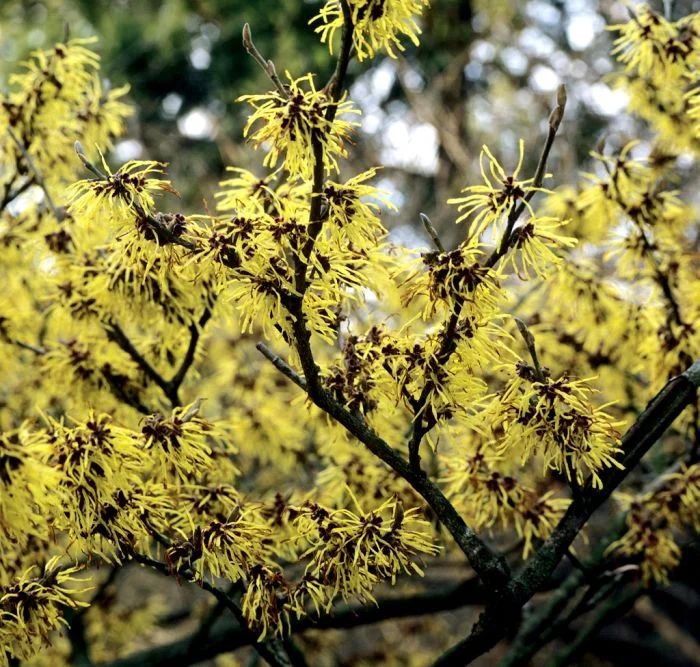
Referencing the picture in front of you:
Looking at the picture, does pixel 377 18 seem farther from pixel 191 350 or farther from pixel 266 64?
pixel 191 350

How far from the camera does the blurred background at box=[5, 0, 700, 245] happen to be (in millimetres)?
7328

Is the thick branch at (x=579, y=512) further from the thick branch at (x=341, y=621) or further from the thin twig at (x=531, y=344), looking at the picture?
the thick branch at (x=341, y=621)

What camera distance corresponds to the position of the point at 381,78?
8758mm

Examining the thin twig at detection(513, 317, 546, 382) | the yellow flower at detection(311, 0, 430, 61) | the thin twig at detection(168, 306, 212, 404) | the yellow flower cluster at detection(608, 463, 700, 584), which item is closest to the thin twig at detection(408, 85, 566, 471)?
the thin twig at detection(513, 317, 546, 382)

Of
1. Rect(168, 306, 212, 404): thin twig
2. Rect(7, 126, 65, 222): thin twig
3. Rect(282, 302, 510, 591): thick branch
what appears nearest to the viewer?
Rect(282, 302, 510, 591): thick branch

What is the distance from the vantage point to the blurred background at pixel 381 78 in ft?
24.0

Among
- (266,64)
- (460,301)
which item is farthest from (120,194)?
(460,301)

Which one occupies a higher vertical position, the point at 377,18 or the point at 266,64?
the point at 377,18

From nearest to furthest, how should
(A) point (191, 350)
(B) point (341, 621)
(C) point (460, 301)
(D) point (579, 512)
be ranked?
(C) point (460, 301) < (D) point (579, 512) < (A) point (191, 350) < (B) point (341, 621)

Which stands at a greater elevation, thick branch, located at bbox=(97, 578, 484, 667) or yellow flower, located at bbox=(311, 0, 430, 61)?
yellow flower, located at bbox=(311, 0, 430, 61)

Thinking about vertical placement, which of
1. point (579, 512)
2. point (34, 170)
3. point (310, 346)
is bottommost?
point (34, 170)

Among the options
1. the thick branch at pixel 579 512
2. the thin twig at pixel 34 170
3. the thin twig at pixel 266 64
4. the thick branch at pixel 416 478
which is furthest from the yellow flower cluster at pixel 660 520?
the thin twig at pixel 34 170

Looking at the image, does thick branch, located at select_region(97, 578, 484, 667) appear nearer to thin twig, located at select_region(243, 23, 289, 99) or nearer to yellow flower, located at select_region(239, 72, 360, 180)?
yellow flower, located at select_region(239, 72, 360, 180)

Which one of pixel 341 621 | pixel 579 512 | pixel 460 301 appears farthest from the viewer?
pixel 341 621
